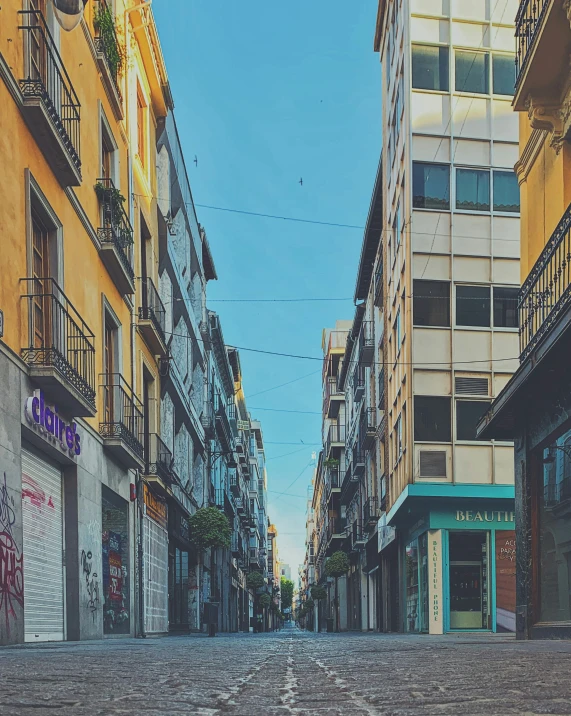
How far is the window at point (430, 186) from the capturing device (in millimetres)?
27672

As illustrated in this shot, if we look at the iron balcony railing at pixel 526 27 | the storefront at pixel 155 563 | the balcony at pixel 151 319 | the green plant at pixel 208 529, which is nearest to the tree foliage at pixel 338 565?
the green plant at pixel 208 529

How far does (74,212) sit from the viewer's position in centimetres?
1527

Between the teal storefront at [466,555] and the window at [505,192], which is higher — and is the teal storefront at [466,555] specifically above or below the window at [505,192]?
below

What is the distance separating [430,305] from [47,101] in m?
16.6

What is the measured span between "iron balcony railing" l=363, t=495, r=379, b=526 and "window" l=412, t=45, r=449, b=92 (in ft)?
56.4

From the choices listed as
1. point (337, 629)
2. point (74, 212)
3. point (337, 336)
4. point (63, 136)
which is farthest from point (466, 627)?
point (337, 336)

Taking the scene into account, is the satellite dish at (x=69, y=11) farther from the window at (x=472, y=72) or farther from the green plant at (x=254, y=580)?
the green plant at (x=254, y=580)

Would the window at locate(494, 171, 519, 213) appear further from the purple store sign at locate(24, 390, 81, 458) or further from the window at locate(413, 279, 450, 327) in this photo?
the purple store sign at locate(24, 390, 81, 458)

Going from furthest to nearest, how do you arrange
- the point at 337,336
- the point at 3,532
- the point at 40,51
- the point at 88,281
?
the point at 337,336 < the point at 88,281 < the point at 40,51 < the point at 3,532

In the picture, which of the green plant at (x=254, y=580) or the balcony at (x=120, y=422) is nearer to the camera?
the balcony at (x=120, y=422)

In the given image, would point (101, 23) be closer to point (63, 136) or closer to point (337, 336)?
point (63, 136)

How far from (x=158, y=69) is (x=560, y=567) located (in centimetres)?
1696

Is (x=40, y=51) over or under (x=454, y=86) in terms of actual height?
under

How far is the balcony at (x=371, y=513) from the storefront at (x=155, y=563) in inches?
530
